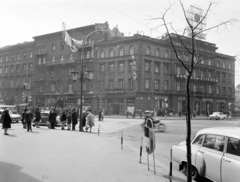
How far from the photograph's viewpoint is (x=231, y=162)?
196 inches

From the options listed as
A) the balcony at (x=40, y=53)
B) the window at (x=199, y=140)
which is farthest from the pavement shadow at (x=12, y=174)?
the balcony at (x=40, y=53)

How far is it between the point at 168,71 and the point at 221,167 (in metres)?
46.4

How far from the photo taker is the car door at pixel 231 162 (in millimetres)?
4801

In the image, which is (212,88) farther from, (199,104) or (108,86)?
(108,86)

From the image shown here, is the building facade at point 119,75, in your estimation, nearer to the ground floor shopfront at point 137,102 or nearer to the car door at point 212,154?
the ground floor shopfront at point 137,102

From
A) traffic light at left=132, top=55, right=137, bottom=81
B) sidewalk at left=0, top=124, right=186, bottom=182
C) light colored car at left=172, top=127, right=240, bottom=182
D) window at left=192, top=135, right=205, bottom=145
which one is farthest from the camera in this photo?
traffic light at left=132, top=55, right=137, bottom=81

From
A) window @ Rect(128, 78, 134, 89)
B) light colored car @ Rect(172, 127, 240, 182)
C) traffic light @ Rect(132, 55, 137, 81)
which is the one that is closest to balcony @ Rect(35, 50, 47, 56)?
window @ Rect(128, 78, 134, 89)

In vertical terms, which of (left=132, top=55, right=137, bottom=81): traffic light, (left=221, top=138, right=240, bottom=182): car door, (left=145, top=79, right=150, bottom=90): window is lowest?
(left=221, top=138, right=240, bottom=182): car door

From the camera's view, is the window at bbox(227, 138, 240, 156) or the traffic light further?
the traffic light

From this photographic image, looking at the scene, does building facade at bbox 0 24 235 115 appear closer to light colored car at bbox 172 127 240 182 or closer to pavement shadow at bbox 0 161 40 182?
light colored car at bbox 172 127 240 182

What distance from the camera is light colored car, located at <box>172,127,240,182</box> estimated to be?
4992 mm

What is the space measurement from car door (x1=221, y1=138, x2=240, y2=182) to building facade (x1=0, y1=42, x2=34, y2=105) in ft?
197

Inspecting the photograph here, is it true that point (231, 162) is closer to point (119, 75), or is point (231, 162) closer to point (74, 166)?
point (74, 166)

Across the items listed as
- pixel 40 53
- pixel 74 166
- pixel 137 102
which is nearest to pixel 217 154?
pixel 74 166
